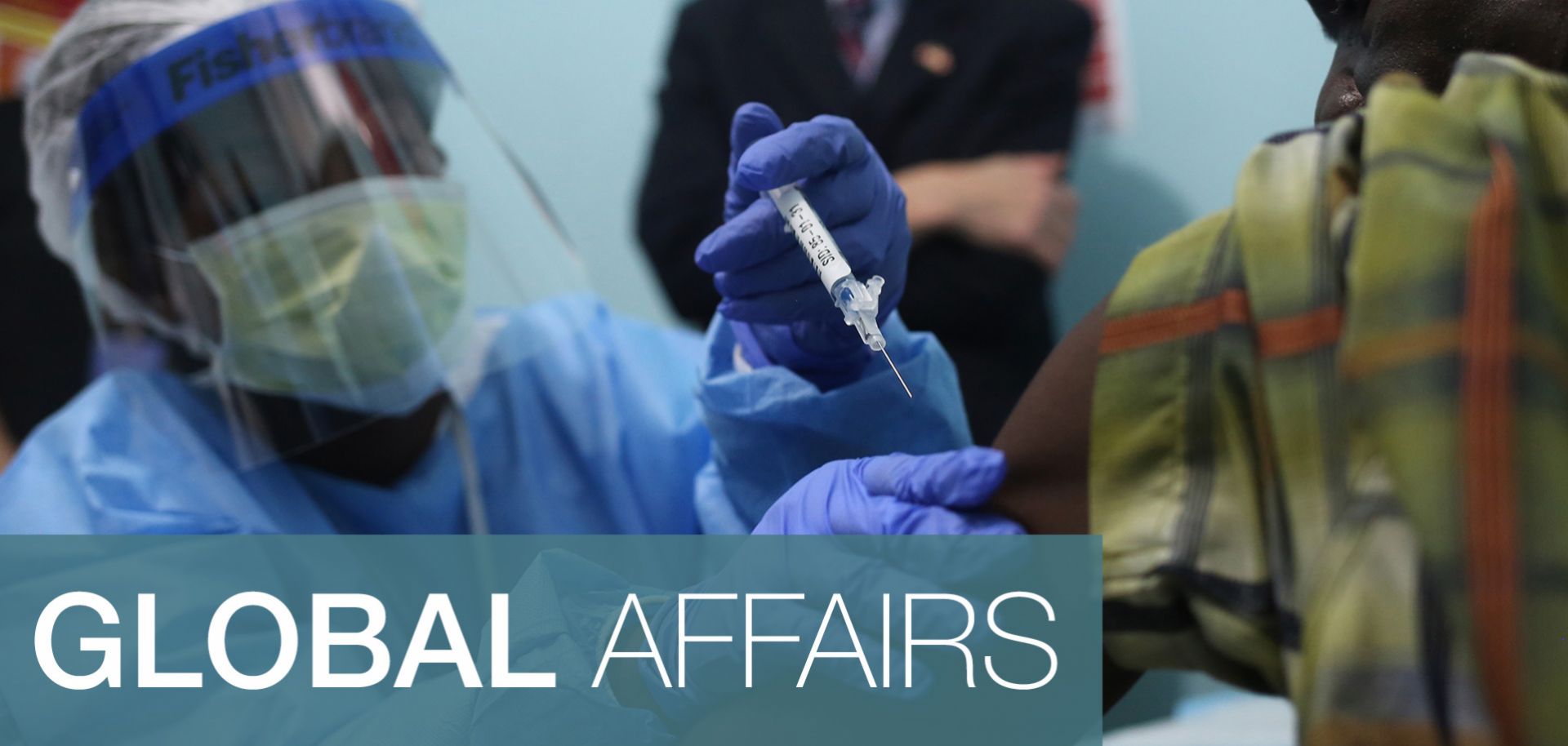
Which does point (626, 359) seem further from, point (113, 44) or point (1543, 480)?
point (1543, 480)

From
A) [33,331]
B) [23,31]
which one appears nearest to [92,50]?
[33,331]

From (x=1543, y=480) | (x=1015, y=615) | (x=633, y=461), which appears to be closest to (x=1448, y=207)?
(x=1543, y=480)

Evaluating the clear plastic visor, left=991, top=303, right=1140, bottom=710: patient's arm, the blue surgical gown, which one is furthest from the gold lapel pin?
left=991, top=303, right=1140, bottom=710: patient's arm

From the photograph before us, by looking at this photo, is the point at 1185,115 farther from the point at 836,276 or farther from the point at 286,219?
the point at 286,219

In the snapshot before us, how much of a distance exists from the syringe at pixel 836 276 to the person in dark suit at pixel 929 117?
32 centimetres

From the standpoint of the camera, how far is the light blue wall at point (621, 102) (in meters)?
1.34

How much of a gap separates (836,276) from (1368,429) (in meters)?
0.37

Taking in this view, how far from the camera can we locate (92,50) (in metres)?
1.15

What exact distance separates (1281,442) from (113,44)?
3.50 feet

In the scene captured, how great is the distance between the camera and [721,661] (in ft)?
2.19
